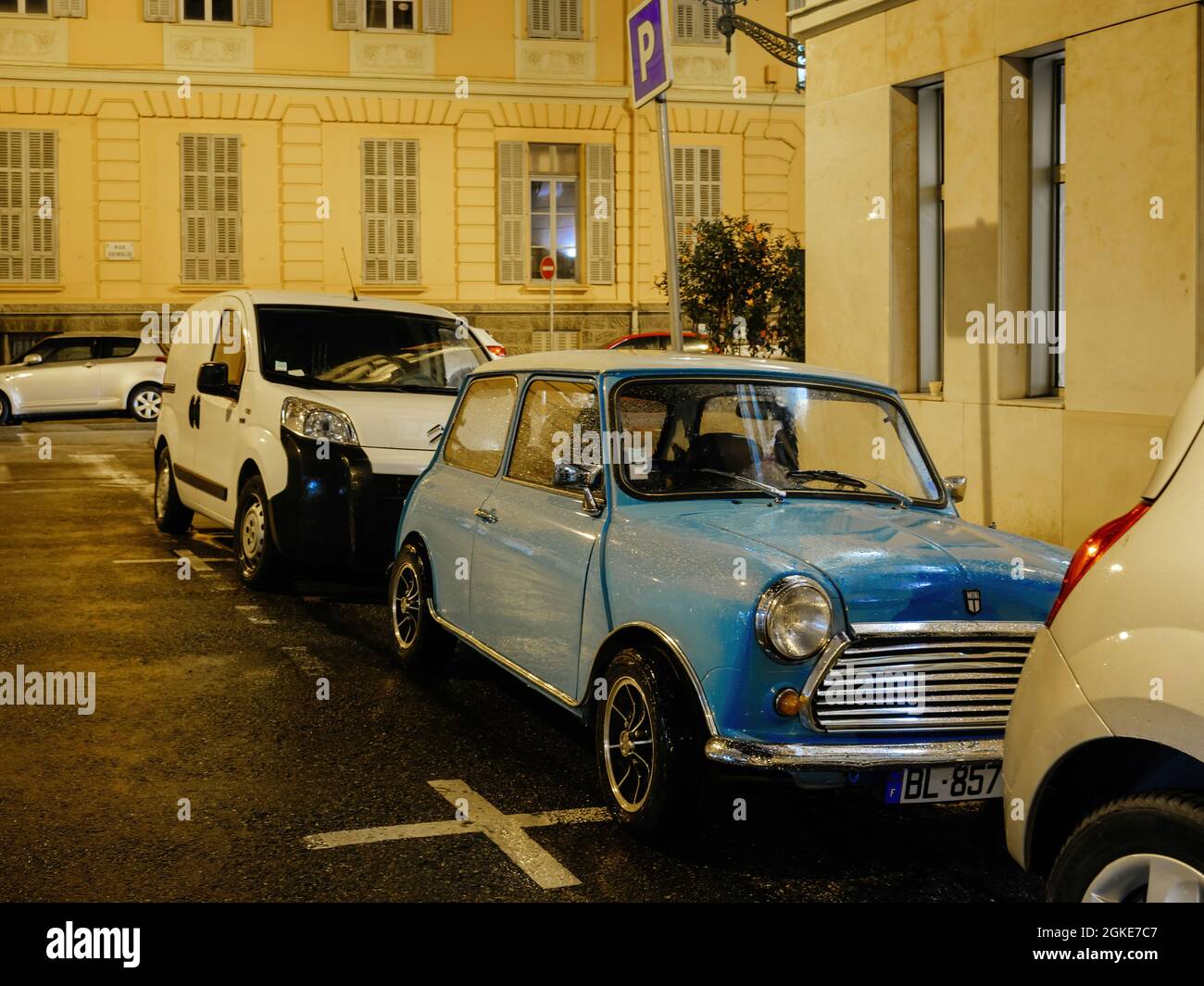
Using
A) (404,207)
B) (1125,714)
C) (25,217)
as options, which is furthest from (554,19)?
(1125,714)

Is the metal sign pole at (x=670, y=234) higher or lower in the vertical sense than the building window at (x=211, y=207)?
lower

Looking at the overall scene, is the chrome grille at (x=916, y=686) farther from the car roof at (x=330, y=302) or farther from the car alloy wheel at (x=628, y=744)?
the car roof at (x=330, y=302)

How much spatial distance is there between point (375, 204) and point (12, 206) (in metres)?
7.00

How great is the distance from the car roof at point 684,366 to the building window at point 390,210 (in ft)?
83.7

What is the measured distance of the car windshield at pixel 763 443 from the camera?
5.84 m

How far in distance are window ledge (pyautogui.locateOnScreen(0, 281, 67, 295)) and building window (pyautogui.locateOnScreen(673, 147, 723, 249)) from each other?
41.5 feet

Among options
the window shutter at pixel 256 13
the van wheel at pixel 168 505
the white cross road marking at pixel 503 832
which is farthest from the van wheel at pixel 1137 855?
the window shutter at pixel 256 13

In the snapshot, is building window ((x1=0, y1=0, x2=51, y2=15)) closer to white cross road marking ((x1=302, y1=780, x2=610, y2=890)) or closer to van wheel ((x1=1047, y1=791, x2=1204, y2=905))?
white cross road marking ((x1=302, y1=780, x2=610, y2=890))

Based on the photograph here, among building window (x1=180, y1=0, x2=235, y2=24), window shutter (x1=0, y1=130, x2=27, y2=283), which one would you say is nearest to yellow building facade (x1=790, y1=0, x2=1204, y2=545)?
building window (x1=180, y1=0, x2=235, y2=24)

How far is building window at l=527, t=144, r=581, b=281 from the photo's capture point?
106ft

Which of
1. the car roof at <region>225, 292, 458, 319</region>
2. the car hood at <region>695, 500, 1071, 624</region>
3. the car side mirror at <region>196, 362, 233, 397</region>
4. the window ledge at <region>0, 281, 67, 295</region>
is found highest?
the window ledge at <region>0, 281, 67, 295</region>

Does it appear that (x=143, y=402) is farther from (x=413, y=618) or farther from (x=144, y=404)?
(x=413, y=618)

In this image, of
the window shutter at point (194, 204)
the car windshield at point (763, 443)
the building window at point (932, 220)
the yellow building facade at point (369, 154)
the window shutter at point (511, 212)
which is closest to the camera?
the car windshield at point (763, 443)

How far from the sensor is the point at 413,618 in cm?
753
